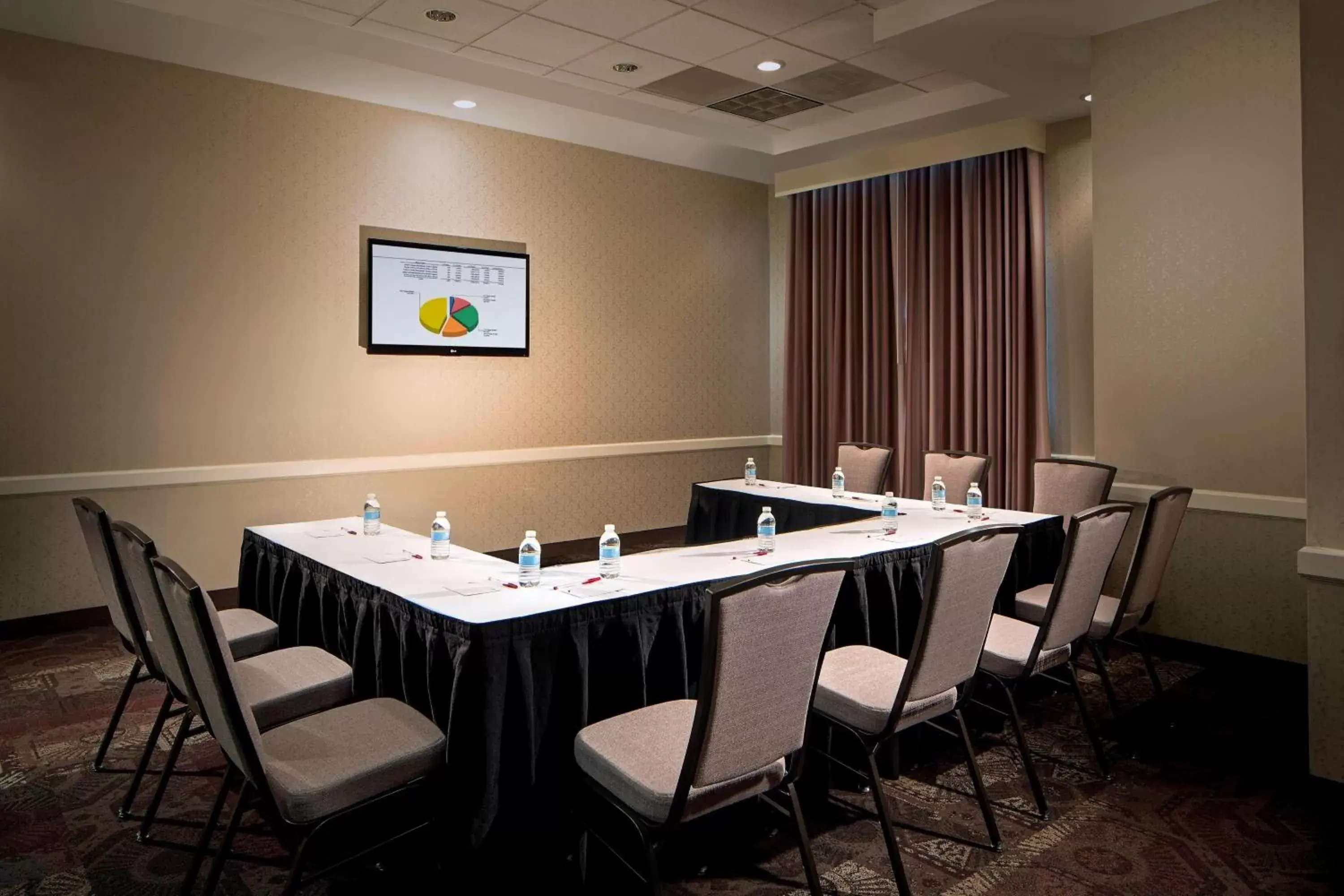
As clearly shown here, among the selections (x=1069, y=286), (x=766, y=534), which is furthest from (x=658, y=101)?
(x=766, y=534)

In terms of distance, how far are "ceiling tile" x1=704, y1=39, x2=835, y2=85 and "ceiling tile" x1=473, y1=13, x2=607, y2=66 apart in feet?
2.68

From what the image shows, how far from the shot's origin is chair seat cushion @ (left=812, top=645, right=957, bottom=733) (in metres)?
2.41

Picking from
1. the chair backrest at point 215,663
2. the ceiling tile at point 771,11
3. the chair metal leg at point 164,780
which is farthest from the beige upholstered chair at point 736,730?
the ceiling tile at point 771,11

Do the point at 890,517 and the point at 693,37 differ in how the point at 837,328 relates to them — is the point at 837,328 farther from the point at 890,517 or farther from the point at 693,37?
the point at 890,517

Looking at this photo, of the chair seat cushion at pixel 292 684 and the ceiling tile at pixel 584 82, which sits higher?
the ceiling tile at pixel 584 82

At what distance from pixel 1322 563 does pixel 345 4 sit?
16.2ft

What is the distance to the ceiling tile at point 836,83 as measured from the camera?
5.63 metres

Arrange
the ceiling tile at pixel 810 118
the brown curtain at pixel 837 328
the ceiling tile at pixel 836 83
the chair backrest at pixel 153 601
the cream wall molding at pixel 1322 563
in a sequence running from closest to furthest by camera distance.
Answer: the chair backrest at pixel 153 601, the cream wall molding at pixel 1322 563, the ceiling tile at pixel 836 83, the ceiling tile at pixel 810 118, the brown curtain at pixel 837 328

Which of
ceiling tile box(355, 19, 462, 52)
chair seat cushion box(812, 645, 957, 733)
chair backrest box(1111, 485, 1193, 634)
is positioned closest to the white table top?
chair seat cushion box(812, 645, 957, 733)

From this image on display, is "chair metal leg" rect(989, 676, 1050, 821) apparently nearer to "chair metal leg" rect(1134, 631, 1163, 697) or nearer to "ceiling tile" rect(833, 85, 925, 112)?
"chair metal leg" rect(1134, 631, 1163, 697)

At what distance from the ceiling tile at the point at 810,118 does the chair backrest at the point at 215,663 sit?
567cm

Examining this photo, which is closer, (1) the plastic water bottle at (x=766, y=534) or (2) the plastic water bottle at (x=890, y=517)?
(1) the plastic water bottle at (x=766, y=534)

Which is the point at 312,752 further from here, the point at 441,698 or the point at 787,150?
the point at 787,150

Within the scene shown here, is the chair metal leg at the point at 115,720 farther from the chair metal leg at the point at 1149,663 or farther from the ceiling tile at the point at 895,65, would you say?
the ceiling tile at the point at 895,65
